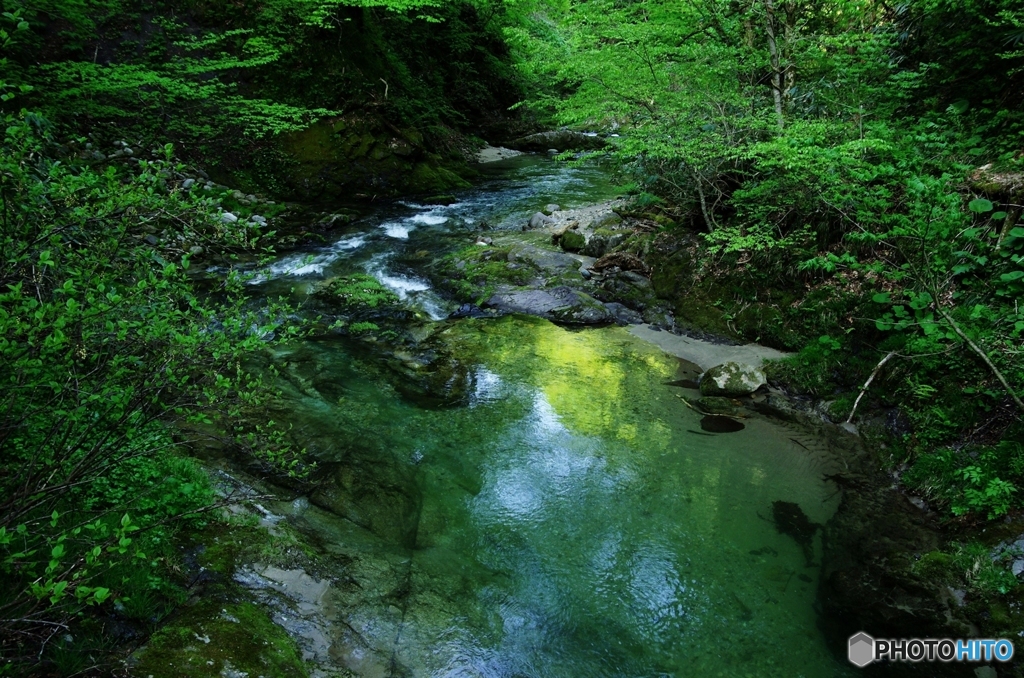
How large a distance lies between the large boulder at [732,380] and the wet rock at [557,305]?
2.46m

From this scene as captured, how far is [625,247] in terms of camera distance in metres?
11.2

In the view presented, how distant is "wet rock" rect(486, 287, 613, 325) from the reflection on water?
1.88m

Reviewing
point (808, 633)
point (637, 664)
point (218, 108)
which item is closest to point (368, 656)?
point (637, 664)

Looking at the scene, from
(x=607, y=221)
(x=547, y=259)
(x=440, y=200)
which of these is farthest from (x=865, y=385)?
(x=440, y=200)

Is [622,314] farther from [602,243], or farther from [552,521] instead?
[552,521]

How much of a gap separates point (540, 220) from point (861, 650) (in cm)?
1135

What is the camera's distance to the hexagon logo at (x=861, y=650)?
3939 millimetres

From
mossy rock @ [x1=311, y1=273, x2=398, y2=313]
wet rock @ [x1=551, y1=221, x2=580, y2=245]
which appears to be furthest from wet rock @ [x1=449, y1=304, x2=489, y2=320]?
wet rock @ [x1=551, y1=221, x2=580, y2=245]

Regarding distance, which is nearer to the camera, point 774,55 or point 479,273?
point 774,55

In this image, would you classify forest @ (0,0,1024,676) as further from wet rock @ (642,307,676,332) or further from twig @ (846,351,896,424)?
wet rock @ (642,307,676,332)

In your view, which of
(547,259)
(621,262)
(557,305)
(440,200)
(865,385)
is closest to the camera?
(865,385)

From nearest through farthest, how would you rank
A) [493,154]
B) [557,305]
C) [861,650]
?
1. [861,650]
2. [557,305]
3. [493,154]

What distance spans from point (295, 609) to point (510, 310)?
6805 mm

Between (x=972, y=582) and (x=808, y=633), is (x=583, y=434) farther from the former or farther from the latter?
(x=972, y=582)
